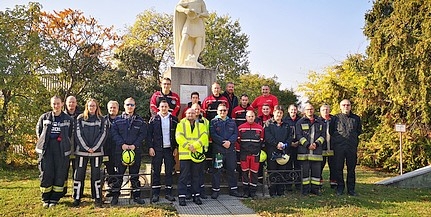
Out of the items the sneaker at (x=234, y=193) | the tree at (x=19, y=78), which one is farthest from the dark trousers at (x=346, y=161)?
the tree at (x=19, y=78)

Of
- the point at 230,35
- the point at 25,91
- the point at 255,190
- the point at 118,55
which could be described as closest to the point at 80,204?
the point at 255,190

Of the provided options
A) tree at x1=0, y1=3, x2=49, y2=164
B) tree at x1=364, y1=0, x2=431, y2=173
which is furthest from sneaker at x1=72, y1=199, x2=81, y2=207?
tree at x1=364, y1=0, x2=431, y2=173

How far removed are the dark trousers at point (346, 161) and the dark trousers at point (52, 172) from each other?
440cm

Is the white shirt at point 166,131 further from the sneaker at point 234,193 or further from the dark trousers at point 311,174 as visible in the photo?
the dark trousers at point 311,174

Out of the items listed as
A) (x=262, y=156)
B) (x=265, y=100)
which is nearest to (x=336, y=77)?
(x=265, y=100)

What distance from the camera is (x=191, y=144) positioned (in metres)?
5.68

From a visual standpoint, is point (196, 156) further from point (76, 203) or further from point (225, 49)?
point (225, 49)

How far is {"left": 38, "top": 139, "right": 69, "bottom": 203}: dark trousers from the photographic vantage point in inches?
220

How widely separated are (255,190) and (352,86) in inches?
398

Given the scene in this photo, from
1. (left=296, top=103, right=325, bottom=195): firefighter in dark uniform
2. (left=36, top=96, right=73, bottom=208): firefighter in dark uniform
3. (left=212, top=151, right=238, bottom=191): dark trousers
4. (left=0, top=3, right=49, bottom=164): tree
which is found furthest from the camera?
(left=0, top=3, right=49, bottom=164): tree

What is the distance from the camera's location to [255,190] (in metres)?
6.35

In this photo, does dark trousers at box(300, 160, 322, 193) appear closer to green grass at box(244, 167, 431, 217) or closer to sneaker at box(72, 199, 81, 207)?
green grass at box(244, 167, 431, 217)

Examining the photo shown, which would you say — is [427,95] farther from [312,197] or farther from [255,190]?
[255,190]

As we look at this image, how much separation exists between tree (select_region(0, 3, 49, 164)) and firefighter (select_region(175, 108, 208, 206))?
21.1 ft
